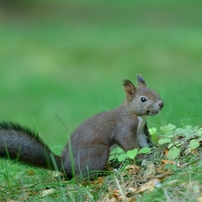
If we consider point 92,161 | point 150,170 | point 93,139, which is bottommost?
point 150,170

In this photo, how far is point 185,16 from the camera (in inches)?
1085

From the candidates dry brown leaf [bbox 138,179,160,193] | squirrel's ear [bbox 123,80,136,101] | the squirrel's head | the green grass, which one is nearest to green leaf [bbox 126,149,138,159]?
dry brown leaf [bbox 138,179,160,193]

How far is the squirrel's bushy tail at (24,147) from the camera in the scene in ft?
18.6

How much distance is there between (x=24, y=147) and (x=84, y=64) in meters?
12.0

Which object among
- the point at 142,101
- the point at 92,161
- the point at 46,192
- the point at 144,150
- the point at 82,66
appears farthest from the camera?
the point at 82,66

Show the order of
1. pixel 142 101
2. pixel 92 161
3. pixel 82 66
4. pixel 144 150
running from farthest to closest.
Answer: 1. pixel 82 66
2. pixel 142 101
3. pixel 92 161
4. pixel 144 150

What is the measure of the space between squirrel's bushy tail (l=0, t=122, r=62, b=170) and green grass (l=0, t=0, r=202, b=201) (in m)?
0.22

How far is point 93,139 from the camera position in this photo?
5.81 m

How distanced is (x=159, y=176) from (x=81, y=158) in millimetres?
812

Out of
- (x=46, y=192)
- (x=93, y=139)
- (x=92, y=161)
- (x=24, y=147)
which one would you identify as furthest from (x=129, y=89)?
(x=46, y=192)

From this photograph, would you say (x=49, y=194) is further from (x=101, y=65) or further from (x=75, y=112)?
(x=101, y=65)

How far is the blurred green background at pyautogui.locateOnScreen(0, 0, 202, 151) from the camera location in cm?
1272

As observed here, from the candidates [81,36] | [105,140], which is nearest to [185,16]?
[81,36]

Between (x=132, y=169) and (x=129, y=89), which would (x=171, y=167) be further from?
(x=129, y=89)
